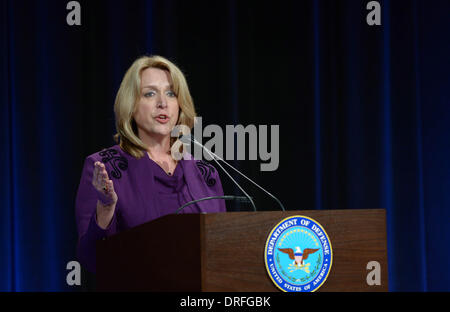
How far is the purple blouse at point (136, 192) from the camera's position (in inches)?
73.4

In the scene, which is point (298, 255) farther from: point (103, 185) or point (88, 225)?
point (88, 225)

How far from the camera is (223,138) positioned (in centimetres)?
302

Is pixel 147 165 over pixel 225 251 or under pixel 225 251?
over

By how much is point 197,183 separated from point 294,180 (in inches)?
45.1

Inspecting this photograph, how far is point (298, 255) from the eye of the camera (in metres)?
1.26

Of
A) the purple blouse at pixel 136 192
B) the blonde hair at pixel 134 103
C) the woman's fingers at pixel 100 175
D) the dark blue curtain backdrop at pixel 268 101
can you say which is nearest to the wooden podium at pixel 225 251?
the woman's fingers at pixel 100 175

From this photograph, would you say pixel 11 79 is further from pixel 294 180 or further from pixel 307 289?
pixel 307 289

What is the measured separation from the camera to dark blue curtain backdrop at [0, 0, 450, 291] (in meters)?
→ 2.79

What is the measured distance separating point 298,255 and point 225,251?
180 mm

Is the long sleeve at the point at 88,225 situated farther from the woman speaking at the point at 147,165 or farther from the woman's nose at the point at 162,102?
the woman's nose at the point at 162,102

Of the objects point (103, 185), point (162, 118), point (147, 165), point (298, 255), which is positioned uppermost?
point (162, 118)

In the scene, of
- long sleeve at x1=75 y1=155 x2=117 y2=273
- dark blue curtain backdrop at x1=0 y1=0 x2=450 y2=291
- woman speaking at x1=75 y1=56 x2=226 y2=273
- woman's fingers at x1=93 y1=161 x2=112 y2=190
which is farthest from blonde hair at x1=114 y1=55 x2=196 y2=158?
dark blue curtain backdrop at x1=0 y1=0 x2=450 y2=291

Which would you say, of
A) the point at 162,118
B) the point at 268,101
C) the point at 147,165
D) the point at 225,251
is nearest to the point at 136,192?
the point at 147,165

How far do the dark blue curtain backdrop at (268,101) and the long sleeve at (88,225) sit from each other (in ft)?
3.00
